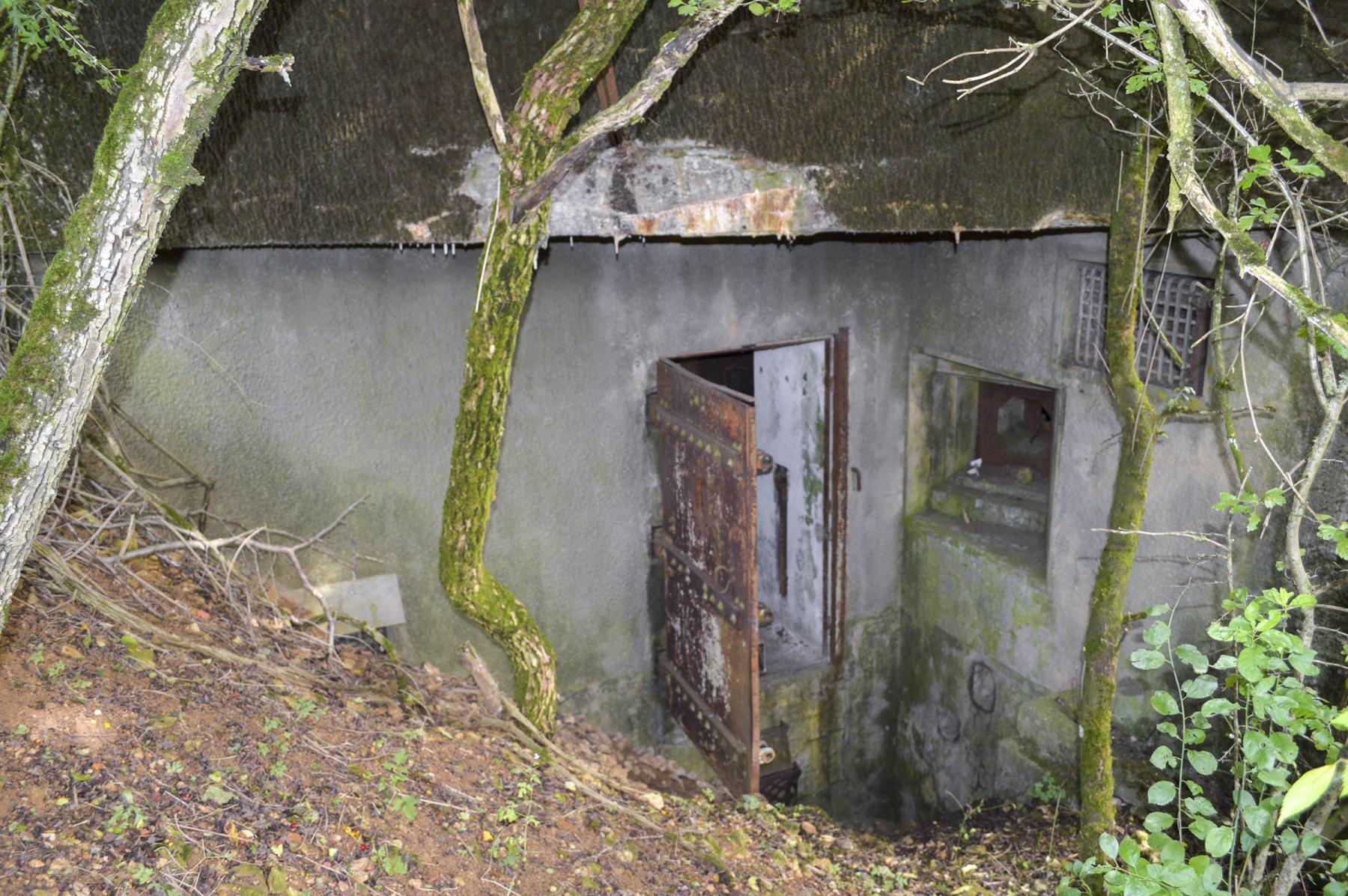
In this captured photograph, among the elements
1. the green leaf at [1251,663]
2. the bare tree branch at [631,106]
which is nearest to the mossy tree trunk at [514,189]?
the bare tree branch at [631,106]

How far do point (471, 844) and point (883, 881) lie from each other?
1.79 metres

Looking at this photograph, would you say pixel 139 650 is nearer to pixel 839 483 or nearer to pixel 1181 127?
pixel 1181 127

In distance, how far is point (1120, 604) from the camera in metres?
3.48

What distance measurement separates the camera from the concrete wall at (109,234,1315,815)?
4.45m

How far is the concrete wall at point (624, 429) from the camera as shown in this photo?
14.6 ft

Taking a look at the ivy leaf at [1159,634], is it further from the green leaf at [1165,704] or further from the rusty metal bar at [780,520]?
the rusty metal bar at [780,520]

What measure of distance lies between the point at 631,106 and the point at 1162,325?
2991 millimetres

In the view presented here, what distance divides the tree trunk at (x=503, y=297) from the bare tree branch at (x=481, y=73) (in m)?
0.02

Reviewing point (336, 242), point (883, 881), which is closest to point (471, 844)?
point (883, 881)

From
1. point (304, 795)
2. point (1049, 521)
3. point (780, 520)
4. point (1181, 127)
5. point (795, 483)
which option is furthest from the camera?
point (780, 520)

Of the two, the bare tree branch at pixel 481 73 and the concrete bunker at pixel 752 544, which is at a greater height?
the bare tree branch at pixel 481 73

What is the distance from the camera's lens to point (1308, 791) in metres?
1.28

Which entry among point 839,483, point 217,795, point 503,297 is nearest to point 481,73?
point 503,297

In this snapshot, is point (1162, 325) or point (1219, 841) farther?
point (1162, 325)
